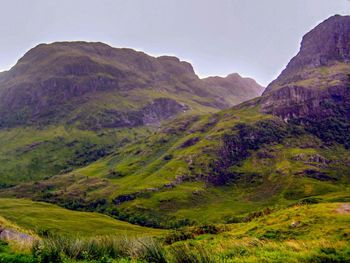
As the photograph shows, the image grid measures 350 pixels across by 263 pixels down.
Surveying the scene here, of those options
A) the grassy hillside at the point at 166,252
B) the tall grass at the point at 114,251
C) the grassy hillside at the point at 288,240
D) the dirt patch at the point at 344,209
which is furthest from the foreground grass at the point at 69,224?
the grassy hillside at the point at 166,252

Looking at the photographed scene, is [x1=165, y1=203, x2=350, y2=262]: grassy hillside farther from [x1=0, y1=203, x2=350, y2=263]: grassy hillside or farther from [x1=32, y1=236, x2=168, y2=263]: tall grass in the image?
[x1=32, y1=236, x2=168, y2=263]: tall grass

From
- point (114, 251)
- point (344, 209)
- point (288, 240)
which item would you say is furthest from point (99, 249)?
point (344, 209)

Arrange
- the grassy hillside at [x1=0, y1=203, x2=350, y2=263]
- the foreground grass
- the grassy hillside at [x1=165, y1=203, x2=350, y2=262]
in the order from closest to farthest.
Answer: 1. the grassy hillside at [x1=0, y1=203, x2=350, y2=263]
2. the grassy hillside at [x1=165, y1=203, x2=350, y2=262]
3. the foreground grass

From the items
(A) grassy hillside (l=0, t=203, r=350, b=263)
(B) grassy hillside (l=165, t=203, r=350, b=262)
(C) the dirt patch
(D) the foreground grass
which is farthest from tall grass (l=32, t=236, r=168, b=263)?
(D) the foreground grass

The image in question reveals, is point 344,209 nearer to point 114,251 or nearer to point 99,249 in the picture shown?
point 114,251

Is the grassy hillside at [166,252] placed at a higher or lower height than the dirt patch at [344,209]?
higher

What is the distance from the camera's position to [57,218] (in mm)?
191500

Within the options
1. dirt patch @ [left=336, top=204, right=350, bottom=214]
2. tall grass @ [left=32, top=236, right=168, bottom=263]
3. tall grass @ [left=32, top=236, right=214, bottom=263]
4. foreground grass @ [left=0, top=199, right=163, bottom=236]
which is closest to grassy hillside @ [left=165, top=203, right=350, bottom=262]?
dirt patch @ [left=336, top=204, right=350, bottom=214]

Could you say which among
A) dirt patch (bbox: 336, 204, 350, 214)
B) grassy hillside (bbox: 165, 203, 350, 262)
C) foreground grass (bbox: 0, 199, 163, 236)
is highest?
grassy hillside (bbox: 165, 203, 350, 262)

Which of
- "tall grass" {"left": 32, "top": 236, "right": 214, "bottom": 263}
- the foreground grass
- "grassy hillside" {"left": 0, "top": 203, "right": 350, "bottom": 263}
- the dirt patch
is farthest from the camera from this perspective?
the foreground grass

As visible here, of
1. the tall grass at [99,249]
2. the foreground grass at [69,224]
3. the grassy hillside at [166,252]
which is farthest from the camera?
the foreground grass at [69,224]

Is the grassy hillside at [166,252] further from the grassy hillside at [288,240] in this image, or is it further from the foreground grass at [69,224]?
the foreground grass at [69,224]

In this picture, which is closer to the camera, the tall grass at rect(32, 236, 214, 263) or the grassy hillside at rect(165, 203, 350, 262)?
the tall grass at rect(32, 236, 214, 263)

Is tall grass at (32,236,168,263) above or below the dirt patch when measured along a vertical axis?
above
